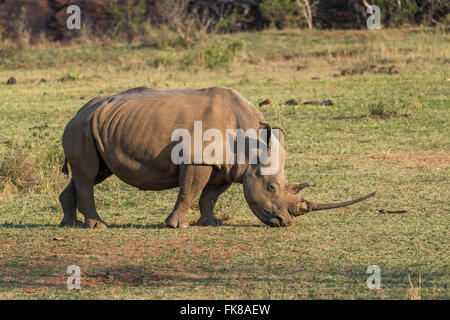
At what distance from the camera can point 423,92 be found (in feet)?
58.7

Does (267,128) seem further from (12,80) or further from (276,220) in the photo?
(12,80)

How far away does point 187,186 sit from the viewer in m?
8.23

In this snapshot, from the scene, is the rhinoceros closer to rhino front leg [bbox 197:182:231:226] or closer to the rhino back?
the rhino back

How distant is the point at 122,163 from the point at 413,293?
347cm

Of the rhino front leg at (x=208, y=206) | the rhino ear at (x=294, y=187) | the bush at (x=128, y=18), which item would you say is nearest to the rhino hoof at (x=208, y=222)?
the rhino front leg at (x=208, y=206)

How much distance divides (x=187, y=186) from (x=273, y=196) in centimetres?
86

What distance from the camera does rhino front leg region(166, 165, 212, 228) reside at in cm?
Answer: 819

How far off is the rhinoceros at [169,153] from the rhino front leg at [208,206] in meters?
0.19

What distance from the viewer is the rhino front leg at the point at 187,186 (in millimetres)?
8188

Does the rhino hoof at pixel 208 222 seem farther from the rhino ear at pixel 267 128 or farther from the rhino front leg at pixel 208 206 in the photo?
the rhino ear at pixel 267 128

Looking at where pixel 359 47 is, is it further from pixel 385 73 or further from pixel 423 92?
pixel 423 92

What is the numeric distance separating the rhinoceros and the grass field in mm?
304

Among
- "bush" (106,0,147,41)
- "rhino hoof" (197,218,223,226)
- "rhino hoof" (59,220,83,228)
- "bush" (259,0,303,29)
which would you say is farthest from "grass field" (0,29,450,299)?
"bush" (106,0,147,41)
